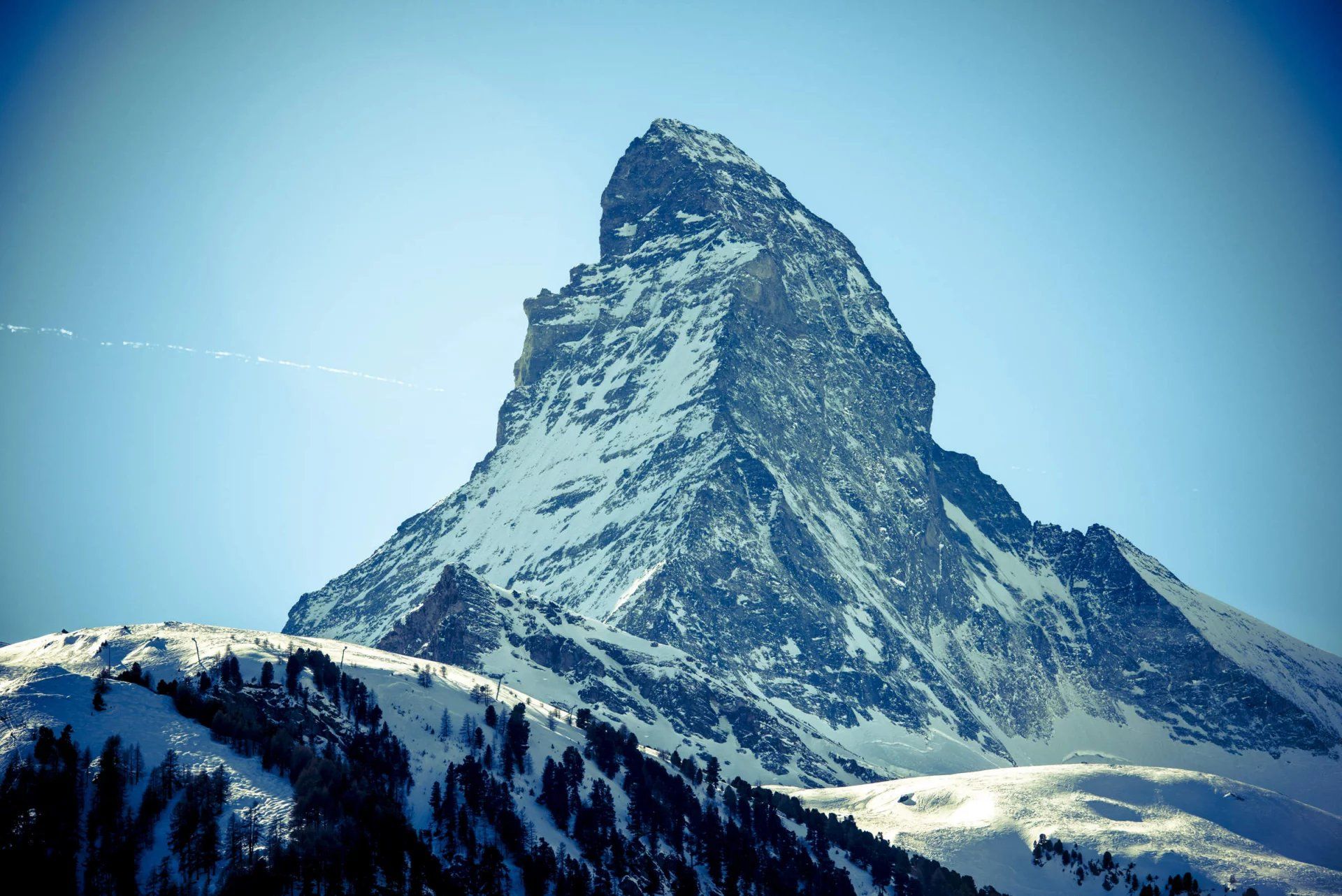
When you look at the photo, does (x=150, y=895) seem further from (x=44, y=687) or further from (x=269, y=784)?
(x=44, y=687)

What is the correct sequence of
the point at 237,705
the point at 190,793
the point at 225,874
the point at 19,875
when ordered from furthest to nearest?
the point at 237,705 < the point at 190,793 < the point at 225,874 < the point at 19,875

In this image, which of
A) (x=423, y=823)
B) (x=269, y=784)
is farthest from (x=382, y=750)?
(x=269, y=784)

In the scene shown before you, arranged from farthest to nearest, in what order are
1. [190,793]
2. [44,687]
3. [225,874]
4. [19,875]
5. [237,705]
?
[237,705] < [44,687] < [190,793] < [225,874] < [19,875]

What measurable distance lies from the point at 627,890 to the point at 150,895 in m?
68.0

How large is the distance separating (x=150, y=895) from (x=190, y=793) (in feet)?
57.6

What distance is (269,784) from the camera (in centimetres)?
17012

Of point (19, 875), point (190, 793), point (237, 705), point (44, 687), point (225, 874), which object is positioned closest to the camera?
point (19, 875)

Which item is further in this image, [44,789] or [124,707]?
[124,707]

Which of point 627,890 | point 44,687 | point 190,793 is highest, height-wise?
point 44,687

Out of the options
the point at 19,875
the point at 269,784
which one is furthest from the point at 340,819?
the point at 19,875

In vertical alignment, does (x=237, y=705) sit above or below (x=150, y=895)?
above

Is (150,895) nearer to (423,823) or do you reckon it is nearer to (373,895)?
(373,895)

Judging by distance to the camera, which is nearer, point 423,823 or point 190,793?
point 190,793

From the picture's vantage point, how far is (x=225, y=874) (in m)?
149
